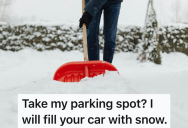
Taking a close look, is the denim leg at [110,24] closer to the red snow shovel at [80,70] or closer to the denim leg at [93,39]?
the denim leg at [93,39]

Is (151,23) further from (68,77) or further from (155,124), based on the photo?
(155,124)

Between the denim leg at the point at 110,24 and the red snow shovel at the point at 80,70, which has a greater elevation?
the denim leg at the point at 110,24

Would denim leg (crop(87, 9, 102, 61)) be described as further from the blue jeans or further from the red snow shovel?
the red snow shovel

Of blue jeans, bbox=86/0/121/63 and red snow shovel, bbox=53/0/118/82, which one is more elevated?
blue jeans, bbox=86/0/121/63

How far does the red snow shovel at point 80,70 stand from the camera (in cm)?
117

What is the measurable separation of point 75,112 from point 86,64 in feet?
1.98

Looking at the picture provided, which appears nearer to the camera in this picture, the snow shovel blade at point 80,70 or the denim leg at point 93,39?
the snow shovel blade at point 80,70

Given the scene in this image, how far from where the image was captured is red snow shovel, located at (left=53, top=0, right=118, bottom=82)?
1.17 meters

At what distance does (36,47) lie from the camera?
4.31 metres

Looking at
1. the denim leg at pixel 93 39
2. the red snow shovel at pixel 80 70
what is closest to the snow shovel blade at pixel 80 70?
the red snow shovel at pixel 80 70

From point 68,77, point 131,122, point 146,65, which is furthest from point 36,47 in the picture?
point 131,122

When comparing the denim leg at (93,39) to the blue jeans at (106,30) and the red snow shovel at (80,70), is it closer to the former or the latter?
the blue jeans at (106,30)

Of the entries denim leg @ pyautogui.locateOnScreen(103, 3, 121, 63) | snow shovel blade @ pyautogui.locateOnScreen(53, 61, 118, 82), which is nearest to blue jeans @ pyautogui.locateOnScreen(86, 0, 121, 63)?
denim leg @ pyautogui.locateOnScreen(103, 3, 121, 63)

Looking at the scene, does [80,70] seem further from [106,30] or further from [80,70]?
[106,30]
